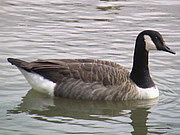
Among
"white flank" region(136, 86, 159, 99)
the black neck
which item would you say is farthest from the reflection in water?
the black neck

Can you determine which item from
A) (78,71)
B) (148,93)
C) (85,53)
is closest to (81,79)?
(78,71)

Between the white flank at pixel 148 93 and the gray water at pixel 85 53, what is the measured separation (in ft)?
0.42

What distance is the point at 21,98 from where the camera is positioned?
10.3 metres

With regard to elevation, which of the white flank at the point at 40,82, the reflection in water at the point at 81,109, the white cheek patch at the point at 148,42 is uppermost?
the white cheek patch at the point at 148,42

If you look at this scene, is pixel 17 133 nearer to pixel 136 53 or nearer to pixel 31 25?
pixel 136 53

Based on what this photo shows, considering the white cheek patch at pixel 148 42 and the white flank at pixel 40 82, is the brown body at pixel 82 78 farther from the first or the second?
the white cheek patch at pixel 148 42

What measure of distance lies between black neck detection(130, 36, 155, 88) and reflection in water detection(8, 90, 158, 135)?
0.40m

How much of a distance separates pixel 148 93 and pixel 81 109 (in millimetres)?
1526

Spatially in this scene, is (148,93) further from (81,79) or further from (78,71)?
(78,71)

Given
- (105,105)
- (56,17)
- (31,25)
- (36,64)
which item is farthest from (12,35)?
(105,105)

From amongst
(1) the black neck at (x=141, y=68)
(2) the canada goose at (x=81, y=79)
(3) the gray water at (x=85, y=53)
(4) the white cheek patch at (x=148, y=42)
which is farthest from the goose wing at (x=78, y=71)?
(4) the white cheek patch at (x=148, y=42)

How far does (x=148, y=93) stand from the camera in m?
10.7

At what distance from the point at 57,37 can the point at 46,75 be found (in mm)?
3752

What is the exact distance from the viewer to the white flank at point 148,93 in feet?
35.1
